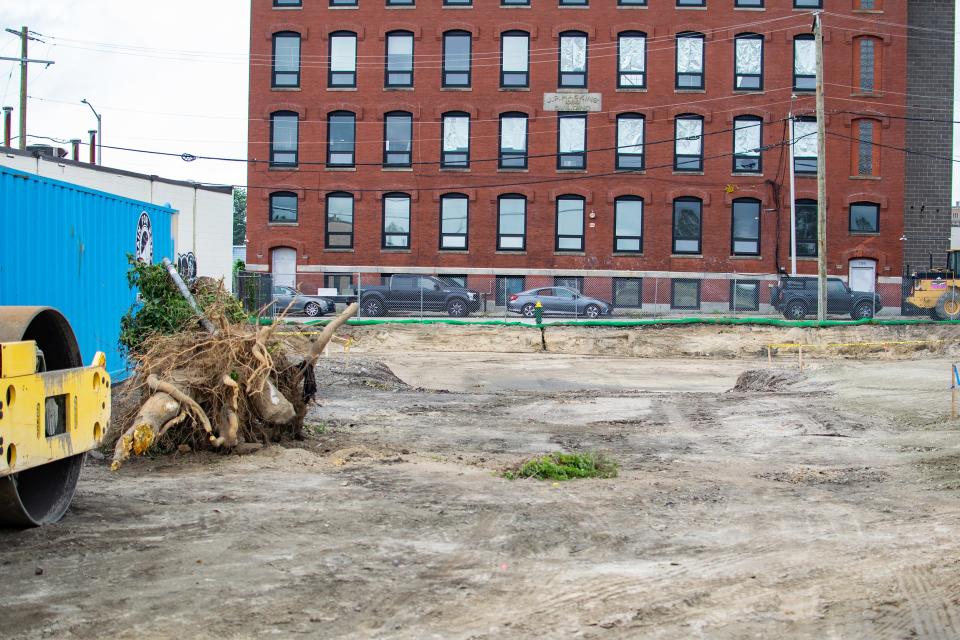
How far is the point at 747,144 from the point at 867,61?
6.80m

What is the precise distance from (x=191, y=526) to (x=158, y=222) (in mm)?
10854

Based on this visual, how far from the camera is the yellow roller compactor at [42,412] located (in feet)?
19.9

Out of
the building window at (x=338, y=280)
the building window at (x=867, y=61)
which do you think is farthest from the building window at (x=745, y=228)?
the building window at (x=338, y=280)

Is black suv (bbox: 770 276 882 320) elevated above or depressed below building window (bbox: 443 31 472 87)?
below

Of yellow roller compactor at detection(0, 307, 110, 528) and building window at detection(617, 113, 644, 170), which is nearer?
yellow roller compactor at detection(0, 307, 110, 528)

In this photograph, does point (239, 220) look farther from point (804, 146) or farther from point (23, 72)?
point (804, 146)

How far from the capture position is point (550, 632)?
5305mm

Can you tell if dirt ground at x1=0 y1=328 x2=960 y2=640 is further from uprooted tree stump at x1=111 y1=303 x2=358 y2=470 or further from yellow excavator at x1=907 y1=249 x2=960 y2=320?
yellow excavator at x1=907 y1=249 x2=960 y2=320

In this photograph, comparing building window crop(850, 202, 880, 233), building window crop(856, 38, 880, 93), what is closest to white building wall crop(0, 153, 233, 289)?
building window crop(850, 202, 880, 233)

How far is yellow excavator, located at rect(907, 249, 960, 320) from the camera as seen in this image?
39.7 metres

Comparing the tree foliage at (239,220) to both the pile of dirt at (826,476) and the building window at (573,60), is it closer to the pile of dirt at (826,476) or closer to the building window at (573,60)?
the building window at (573,60)

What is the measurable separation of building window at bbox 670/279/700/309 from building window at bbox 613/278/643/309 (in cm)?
149

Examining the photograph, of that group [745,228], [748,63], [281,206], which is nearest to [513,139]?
[281,206]

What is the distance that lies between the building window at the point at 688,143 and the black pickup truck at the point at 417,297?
43.5 feet
